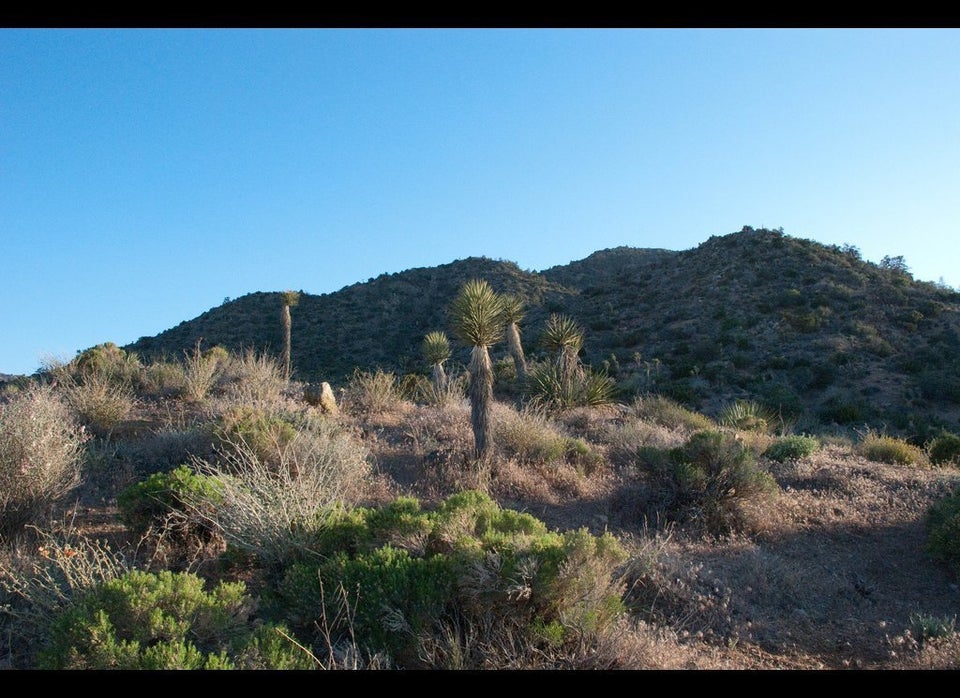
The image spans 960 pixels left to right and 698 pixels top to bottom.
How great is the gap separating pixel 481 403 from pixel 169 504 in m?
4.90

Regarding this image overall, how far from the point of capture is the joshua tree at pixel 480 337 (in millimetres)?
9703

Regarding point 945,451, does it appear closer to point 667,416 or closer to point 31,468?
point 667,416

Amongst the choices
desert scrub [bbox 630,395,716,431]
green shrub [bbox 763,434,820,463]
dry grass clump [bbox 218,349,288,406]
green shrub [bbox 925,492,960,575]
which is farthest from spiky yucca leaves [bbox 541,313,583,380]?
green shrub [bbox 925,492,960,575]

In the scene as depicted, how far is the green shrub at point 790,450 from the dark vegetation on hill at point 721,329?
26.1 ft

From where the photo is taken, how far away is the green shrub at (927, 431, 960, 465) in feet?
39.9

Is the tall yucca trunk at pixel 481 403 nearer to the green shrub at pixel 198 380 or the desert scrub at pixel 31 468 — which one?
the desert scrub at pixel 31 468

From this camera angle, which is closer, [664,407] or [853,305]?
[664,407]

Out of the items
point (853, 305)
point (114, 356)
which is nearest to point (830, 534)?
point (114, 356)

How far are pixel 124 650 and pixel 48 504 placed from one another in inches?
165

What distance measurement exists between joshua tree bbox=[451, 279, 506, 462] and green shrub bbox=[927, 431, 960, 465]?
31.5 feet

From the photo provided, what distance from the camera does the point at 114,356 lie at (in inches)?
658

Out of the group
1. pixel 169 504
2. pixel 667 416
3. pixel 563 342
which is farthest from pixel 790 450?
pixel 169 504

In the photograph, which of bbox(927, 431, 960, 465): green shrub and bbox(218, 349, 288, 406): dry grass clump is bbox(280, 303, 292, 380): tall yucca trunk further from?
bbox(927, 431, 960, 465): green shrub
